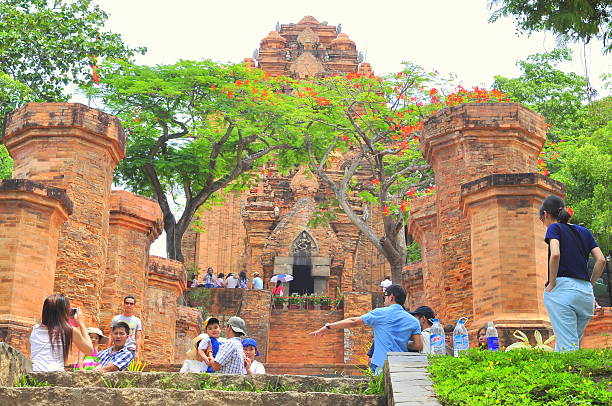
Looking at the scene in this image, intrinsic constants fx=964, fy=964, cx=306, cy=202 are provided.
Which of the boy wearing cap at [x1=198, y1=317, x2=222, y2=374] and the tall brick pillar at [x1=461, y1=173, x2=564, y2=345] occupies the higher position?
the tall brick pillar at [x1=461, y1=173, x2=564, y2=345]

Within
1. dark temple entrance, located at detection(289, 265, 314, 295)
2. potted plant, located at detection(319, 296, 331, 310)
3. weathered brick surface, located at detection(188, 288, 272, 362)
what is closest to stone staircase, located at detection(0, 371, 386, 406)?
weathered brick surface, located at detection(188, 288, 272, 362)

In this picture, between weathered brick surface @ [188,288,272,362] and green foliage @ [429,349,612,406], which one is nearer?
green foliage @ [429,349,612,406]

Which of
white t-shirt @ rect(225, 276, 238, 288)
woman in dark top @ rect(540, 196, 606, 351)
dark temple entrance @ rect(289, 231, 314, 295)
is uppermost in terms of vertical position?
dark temple entrance @ rect(289, 231, 314, 295)

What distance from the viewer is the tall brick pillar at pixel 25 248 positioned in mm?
12656

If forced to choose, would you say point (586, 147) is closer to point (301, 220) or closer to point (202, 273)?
point (301, 220)

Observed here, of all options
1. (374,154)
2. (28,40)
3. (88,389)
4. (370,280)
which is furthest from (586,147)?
(88,389)

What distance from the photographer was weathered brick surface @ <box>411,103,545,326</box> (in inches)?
594

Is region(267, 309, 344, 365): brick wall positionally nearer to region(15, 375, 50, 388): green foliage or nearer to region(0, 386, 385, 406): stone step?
region(15, 375, 50, 388): green foliage

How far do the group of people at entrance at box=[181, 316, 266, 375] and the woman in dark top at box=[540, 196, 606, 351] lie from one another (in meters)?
2.97

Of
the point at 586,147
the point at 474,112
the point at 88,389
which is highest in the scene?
the point at 586,147

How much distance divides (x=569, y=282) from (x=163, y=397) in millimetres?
3809

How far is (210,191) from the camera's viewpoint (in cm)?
2459

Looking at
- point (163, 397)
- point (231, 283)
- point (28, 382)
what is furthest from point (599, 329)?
point (231, 283)

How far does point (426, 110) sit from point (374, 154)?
2.07m
